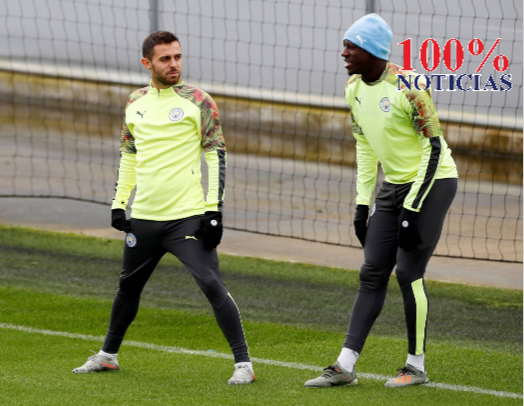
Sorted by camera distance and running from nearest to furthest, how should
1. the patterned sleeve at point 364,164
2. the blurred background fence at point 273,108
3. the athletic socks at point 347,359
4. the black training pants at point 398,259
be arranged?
the black training pants at point 398,259
the athletic socks at point 347,359
the patterned sleeve at point 364,164
the blurred background fence at point 273,108

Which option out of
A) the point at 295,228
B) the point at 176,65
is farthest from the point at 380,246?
the point at 295,228

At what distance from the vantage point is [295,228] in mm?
10789

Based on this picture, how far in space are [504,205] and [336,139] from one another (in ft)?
14.4

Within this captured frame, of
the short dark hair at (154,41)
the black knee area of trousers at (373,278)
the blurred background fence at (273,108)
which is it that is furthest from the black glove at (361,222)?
the blurred background fence at (273,108)

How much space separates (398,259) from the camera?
538 centimetres

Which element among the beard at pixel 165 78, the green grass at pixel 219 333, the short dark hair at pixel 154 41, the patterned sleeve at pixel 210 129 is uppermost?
the short dark hair at pixel 154 41

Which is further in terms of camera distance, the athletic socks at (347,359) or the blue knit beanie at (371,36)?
the athletic socks at (347,359)

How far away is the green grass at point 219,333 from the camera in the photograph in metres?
5.28

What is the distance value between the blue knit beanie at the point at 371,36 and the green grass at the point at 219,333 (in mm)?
1778

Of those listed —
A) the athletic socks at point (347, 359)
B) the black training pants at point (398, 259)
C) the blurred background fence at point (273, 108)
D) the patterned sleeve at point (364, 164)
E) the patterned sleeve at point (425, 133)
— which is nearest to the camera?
the patterned sleeve at point (425, 133)

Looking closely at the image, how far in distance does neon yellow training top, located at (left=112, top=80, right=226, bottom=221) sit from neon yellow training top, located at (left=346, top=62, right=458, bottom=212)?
78cm

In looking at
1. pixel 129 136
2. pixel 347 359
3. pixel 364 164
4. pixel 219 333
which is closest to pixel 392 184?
pixel 364 164

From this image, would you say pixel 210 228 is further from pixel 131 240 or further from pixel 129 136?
pixel 129 136

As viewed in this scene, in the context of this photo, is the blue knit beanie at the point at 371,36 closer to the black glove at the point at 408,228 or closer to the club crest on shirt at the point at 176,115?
the black glove at the point at 408,228
